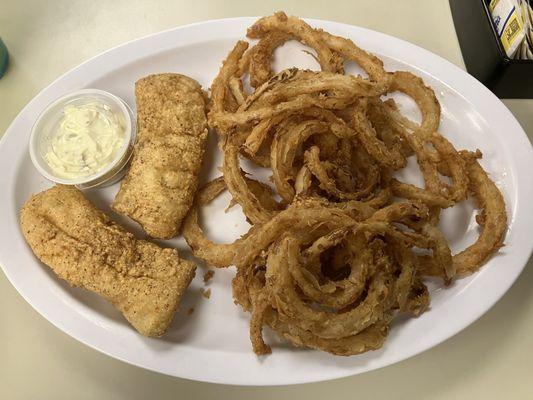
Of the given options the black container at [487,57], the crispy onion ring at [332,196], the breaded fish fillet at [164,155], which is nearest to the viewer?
the crispy onion ring at [332,196]

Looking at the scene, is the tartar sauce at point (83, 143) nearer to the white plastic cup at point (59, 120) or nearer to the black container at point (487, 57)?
the white plastic cup at point (59, 120)

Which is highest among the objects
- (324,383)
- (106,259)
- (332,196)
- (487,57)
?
(487,57)

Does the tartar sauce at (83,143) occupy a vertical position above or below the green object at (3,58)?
above

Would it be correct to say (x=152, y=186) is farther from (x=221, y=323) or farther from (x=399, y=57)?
(x=399, y=57)

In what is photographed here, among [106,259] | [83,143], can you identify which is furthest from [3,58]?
[106,259]

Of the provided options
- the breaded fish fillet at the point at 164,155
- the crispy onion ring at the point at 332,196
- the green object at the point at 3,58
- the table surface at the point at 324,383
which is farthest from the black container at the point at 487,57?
the green object at the point at 3,58

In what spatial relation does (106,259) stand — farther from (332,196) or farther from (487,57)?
(487,57)
